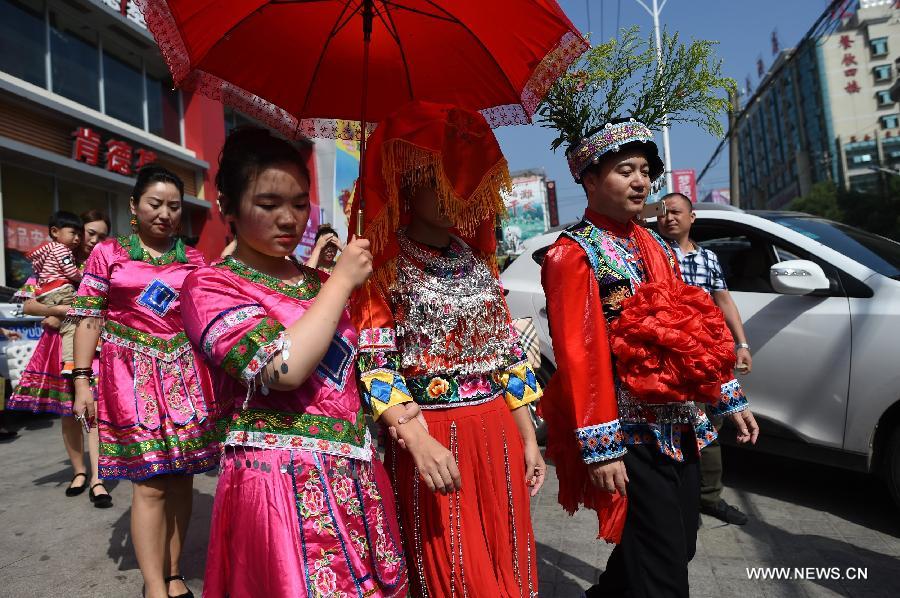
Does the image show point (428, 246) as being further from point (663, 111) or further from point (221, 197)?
point (663, 111)

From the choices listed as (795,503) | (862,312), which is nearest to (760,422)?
(795,503)

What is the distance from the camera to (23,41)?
392 inches

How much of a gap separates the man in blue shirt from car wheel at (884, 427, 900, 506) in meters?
0.77

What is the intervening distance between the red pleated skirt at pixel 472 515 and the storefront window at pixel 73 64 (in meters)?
11.6

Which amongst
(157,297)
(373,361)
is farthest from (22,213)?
(373,361)

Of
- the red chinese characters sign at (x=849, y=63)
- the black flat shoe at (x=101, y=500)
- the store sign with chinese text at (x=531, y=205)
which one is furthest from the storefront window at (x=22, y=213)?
the red chinese characters sign at (x=849, y=63)

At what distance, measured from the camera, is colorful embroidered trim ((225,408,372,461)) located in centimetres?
150

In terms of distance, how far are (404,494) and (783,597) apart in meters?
1.98

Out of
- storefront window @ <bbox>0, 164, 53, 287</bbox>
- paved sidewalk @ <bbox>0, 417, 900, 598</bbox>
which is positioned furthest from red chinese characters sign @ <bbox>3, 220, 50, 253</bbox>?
paved sidewalk @ <bbox>0, 417, 900, 598</bbox>

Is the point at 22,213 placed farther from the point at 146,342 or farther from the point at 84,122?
the point at 146,342

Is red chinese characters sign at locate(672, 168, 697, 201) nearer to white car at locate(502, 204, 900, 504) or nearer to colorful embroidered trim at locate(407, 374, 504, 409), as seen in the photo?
white car at locate(502, 204, 900, 504)

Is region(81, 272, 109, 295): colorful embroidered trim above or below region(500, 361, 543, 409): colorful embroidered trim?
above

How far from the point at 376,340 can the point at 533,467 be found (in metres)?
0.69
